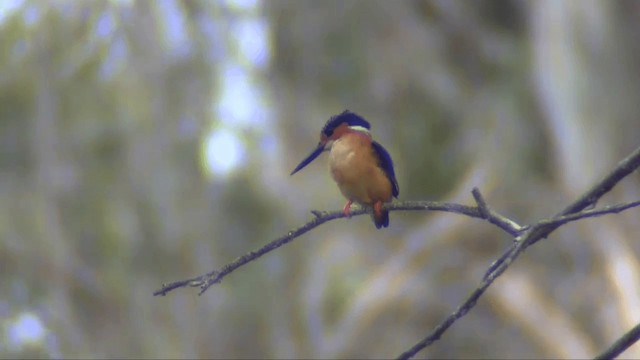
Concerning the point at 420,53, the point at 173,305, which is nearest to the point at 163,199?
the point at 173,305

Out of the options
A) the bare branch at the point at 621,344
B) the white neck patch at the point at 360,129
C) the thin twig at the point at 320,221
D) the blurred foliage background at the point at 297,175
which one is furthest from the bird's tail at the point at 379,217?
the blurred foliage background at the point at 297,175

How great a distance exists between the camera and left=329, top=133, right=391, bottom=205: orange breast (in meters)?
1.78

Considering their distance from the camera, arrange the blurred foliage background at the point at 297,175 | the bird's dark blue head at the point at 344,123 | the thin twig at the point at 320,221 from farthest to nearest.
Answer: the blurred foliage background at the point at 297,175, the bird's dark blue head at the point at 344,123, the thin twig at the point at 320,221

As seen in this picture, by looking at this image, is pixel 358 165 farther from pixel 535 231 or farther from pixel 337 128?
pixel 535 231

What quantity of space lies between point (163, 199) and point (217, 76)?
33.1 inches

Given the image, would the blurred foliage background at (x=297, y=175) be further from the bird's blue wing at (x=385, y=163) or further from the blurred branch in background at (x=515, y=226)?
the blurred branch in background at (x=515, y=226)

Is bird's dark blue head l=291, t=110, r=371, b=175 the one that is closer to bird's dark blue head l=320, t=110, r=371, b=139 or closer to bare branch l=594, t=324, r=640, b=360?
bird's dark blue head l=320, t=110, r=371, b=139

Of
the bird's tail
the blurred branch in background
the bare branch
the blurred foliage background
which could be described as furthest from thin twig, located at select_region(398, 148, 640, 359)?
the blurred foliage background

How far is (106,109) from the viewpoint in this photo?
614 centimetres

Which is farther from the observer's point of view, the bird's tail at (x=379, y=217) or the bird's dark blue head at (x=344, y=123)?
the bird's dark blue head at (x=344, y=123)

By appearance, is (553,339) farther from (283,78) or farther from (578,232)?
(283,78)

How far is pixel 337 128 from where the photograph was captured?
72.8 inches

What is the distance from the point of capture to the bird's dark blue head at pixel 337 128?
6.05ft

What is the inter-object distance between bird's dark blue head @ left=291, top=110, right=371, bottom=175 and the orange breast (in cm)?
2
